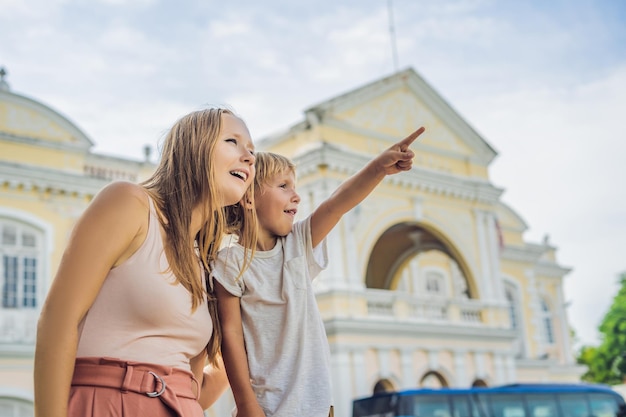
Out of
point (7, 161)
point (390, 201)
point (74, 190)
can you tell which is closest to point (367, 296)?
point (390, 201)

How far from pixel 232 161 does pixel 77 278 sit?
0.69 metres

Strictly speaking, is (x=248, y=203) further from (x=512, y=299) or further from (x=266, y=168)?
(x=512, y=299)

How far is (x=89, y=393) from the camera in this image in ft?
6.65

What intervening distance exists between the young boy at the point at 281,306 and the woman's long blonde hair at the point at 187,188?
0.30 m

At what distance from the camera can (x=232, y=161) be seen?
250cm

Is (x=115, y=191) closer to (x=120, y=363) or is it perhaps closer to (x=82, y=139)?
(x=120, y=363)

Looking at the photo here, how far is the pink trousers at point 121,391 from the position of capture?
2.01 metres

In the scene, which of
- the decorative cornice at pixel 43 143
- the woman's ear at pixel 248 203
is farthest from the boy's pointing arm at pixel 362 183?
the decorative cornice at pixel 43 143

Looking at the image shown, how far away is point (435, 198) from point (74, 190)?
31.8 ft

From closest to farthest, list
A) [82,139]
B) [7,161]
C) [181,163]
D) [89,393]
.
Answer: [89,393]
[181,163]
[7,161]
[82,139]

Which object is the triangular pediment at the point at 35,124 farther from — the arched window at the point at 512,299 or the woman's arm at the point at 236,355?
the arched window at the point at 512,299

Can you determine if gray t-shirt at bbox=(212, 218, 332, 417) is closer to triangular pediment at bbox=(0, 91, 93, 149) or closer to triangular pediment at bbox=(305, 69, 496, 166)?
triangular pediment at bbox=(0, 91, 93, 149)

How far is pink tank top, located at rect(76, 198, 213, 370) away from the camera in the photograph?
210 centimetres

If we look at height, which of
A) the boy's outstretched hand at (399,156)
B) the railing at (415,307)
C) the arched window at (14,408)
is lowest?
the boy's outstretched hand at (399,156)
